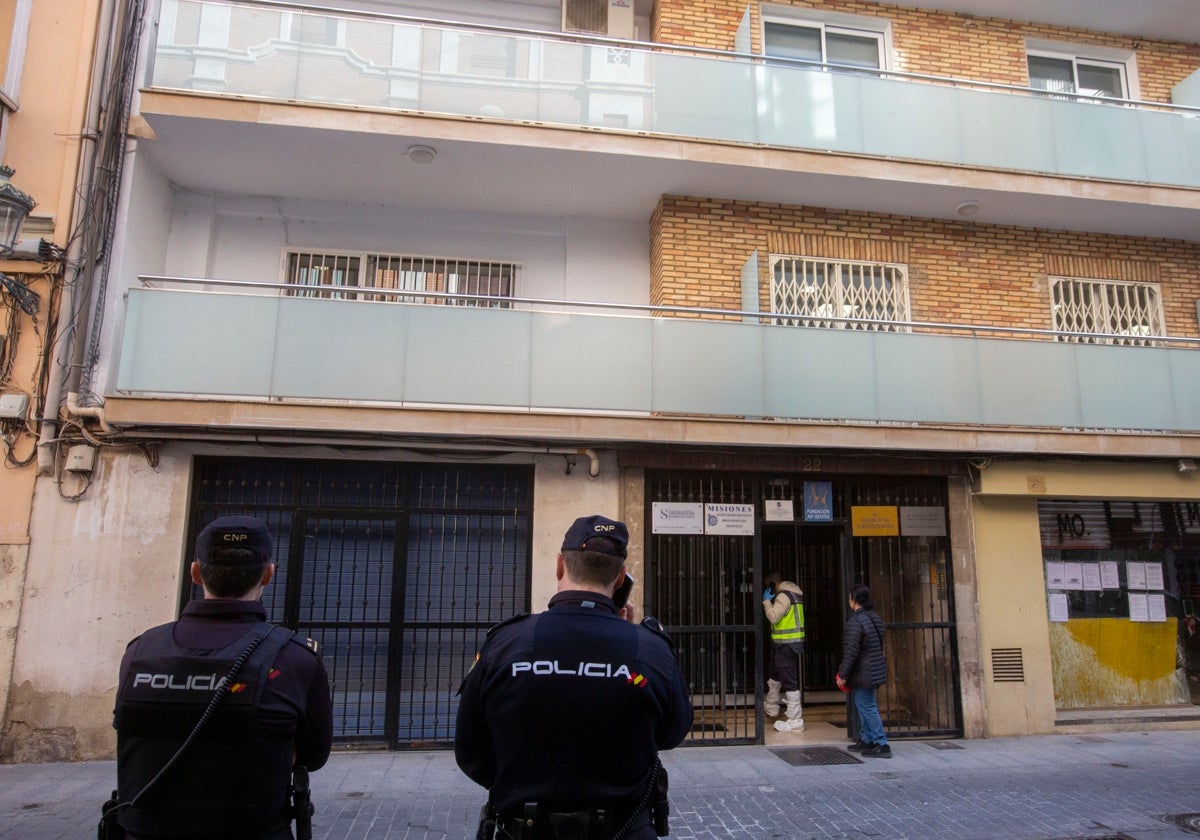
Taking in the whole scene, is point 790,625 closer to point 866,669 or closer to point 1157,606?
point 866,669

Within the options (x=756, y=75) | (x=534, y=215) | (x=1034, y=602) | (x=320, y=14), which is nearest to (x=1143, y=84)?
(x=756, y=75)

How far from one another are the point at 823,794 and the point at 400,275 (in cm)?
709

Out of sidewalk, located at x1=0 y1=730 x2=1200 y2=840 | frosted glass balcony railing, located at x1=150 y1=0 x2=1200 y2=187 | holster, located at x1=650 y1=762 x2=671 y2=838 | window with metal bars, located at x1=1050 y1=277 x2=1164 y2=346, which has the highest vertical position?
frosted glass balcony railing, located at x1=150 y1=0 x2=1200 y2=187

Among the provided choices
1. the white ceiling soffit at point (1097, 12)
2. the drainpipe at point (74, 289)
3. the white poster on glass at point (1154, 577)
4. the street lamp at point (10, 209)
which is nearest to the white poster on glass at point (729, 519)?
the white poster on glass at point (1154, 577)

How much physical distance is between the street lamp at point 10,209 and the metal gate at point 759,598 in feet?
20.4

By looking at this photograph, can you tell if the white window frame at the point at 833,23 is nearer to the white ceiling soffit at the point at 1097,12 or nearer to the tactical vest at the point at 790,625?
the white ceiling soffit at the point at 1097,12

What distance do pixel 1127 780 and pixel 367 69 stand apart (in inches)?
399

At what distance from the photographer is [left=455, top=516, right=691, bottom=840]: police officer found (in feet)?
7.36

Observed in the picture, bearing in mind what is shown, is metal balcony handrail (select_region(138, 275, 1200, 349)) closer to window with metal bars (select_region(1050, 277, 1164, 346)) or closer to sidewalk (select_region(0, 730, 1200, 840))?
window with metal bars (select_region(1050, 277, 1164, 346))

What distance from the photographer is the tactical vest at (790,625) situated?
859 centimetres

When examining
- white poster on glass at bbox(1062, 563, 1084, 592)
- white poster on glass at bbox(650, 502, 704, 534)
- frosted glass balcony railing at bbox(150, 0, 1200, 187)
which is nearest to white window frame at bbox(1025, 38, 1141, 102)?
frosted glass balcony railing at bbox(150, 0, 1200, 187)

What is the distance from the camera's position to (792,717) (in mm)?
8594

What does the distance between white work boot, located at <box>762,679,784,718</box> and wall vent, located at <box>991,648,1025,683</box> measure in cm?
240

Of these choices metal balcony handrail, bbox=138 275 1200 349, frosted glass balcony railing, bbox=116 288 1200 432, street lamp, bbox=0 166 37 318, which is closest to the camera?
street lamp, bbox=0 166 37 318
